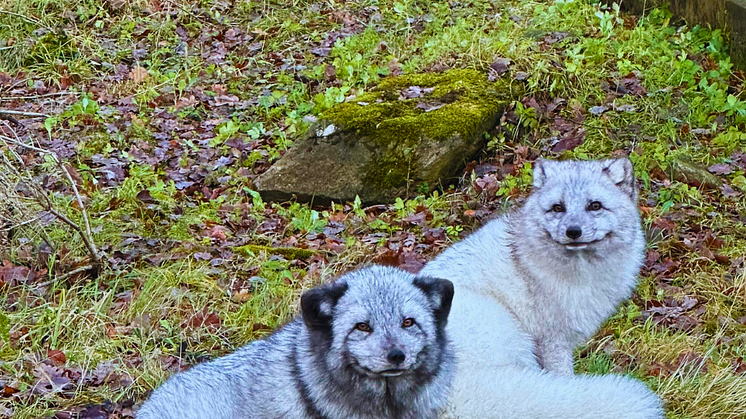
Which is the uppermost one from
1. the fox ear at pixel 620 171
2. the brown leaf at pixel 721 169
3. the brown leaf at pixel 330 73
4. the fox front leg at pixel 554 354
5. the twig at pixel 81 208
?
the fox ear at pixel 620 171

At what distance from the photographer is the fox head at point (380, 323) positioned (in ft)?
11.6

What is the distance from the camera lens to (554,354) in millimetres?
4805

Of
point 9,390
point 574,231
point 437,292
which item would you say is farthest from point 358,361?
point 9,390

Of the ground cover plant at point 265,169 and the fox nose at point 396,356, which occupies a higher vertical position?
the fox nose at point 396,356

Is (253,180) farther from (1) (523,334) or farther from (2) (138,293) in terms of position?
(1) (523,334)

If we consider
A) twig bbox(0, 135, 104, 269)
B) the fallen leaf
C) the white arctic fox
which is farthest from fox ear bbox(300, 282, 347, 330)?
the fallen leaf

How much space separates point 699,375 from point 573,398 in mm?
1419

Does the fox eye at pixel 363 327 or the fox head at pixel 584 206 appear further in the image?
the fox head at pixel 584 206

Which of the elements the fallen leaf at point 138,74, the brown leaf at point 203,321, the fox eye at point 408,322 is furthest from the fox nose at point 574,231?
the fallen leaf at point 138,74

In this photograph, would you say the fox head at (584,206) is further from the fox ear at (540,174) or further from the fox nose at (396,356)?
the fox nose at (396,356)

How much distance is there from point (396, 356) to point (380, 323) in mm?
163

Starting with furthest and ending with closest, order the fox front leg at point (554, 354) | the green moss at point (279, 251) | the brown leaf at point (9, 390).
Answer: the green moss at point (279, 251)
the brown leaf at point (9, 390)
the fox front leg at point (554, 354)

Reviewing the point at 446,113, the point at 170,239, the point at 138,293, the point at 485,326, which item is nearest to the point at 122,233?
the point at 170,239

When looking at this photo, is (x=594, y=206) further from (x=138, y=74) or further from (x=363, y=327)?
(x=138, y=74)
